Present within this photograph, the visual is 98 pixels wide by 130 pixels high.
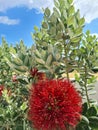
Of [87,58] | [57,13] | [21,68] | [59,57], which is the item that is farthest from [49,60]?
[87,58]

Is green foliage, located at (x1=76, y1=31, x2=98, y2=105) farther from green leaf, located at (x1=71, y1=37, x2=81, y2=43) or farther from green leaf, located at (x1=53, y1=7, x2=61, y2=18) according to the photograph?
green leaf, located at (x1=53, y1=7, x2=61, y2=18)

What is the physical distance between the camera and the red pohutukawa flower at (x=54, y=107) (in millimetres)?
2127

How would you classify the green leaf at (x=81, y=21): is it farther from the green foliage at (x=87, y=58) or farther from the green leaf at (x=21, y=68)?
the green leaf at (x=21, y=68)

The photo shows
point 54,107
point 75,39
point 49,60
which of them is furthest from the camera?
point 75,39

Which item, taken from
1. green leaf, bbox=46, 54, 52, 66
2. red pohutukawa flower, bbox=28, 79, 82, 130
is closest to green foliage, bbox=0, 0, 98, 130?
green leaf, bbox=46, 54, 52, 66

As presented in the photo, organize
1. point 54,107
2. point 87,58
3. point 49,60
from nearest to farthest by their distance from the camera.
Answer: point 54,107, point 49,60, point 87,58

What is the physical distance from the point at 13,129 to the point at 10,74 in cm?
267

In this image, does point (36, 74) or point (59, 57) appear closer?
point (59, 57)

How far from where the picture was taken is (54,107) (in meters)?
2.14

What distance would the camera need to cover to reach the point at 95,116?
2.71 metres

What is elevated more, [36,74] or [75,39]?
[75,39]

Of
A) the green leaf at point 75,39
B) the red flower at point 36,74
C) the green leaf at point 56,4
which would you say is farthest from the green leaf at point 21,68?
the green leaf at point 56,4

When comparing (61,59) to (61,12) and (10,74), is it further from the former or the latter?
(10,74)

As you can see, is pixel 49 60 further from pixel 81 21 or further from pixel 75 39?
pixel 81 21
